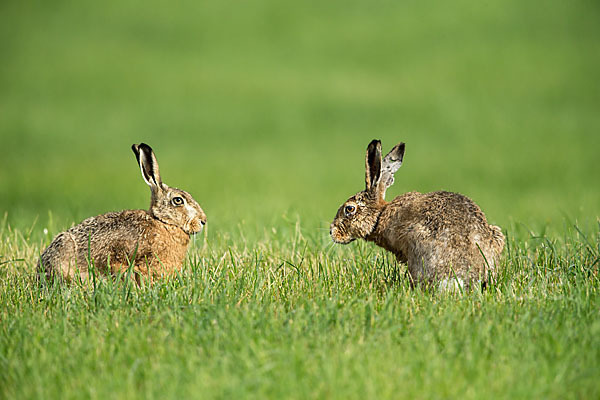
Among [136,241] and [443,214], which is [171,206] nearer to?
[136,241]

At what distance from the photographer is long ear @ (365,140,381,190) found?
655 cm

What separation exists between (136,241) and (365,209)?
2262mm

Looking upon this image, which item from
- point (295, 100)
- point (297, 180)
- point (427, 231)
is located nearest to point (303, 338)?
point (427, 231)

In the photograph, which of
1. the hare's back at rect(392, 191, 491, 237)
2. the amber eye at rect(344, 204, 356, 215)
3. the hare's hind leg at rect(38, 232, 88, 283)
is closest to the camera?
the hare's back at rect(392, 191, 491, 237)

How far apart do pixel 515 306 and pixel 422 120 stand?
19.2 m

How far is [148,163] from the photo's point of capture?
675 centimetres

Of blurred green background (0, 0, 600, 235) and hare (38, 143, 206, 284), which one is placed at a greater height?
blurred green background (0, 0, 600, 235)

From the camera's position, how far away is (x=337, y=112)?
25203 millimetres

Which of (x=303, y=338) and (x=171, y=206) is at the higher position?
(x=171, y=206)

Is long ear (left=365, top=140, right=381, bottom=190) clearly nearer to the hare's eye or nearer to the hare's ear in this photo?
the hare's eye

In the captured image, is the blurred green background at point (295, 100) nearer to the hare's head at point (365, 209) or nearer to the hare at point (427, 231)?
the hare's head at point (365, 209)

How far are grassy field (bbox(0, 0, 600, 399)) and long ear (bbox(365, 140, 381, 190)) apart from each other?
0.82m

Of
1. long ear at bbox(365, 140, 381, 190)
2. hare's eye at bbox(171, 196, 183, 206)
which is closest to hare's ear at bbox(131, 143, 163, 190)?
hare's eye at bbox(171, 196, 183, 206)

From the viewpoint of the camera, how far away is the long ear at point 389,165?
7036 mm
